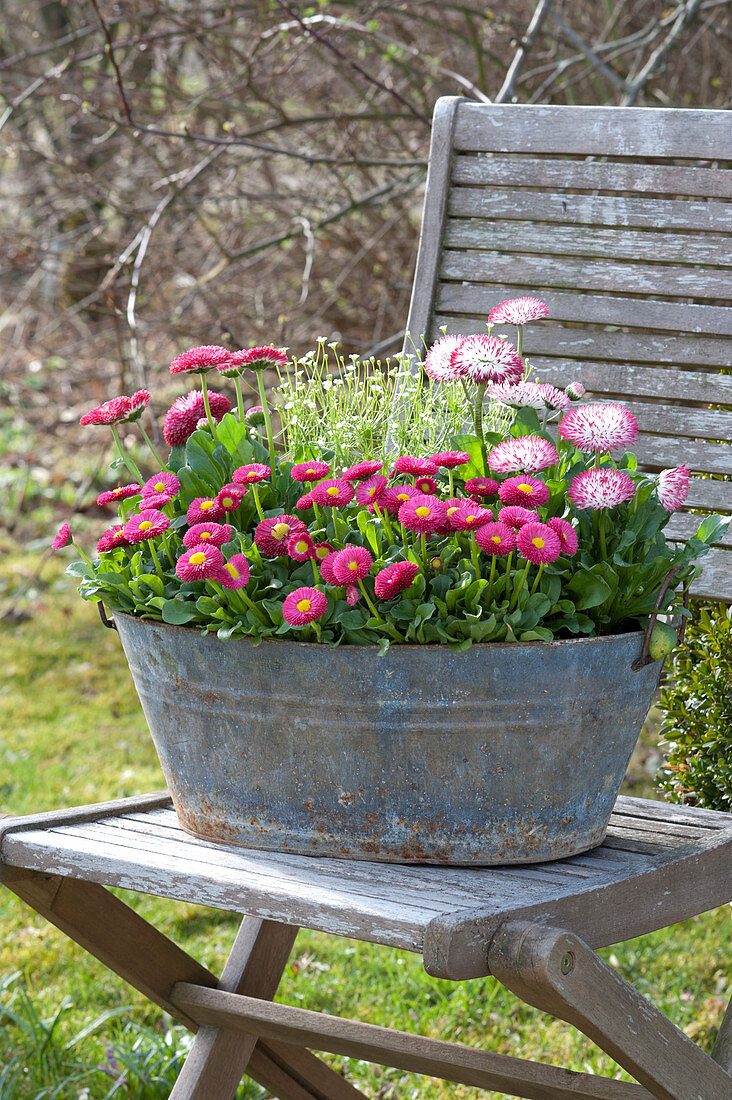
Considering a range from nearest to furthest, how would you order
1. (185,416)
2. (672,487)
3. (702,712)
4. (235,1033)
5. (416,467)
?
1. (416,467)
2. (672,487)
3. (185,416)
4. (235,1033)
5. (702,712)

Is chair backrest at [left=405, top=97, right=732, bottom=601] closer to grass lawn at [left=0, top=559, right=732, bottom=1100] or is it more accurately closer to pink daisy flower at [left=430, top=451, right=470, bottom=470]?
pink daisy flower at [left=430, top=451, right=470, bottom=470]

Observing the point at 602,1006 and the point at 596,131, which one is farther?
the point at 596,131

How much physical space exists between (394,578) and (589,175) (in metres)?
0.99

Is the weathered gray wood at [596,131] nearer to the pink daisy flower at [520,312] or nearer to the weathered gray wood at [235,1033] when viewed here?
the pink daisy flower at [520,312]

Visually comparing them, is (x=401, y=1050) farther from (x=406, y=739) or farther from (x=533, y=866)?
(x=406, y=739)

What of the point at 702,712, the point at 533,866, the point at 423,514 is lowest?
the point at 702,712

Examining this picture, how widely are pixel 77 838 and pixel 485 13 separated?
8.75 feet

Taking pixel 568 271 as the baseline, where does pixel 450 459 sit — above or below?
below

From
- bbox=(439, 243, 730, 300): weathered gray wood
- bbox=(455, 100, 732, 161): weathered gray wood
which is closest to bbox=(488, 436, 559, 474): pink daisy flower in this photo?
bbox=(439, 243, 730, 300): weathered gray wood

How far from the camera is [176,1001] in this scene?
1.67 m

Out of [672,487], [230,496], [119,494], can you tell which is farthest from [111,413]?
[672,487]

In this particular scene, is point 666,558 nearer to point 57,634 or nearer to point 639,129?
point 639,129

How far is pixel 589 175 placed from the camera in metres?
1.84

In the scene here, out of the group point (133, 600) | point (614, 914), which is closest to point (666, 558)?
point (614, 914)
